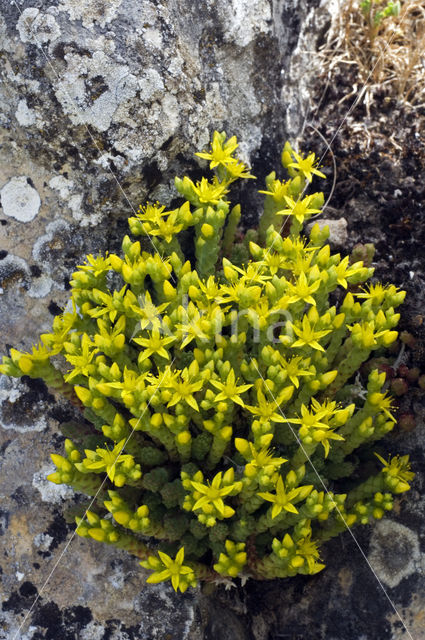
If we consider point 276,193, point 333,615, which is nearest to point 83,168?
point 276,193

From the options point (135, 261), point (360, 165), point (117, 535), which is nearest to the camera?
point (117, 535)

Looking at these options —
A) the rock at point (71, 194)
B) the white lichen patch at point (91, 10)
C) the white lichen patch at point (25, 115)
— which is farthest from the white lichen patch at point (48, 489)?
the white lichen patch at point (91, 10)

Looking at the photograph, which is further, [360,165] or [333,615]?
[360,165]

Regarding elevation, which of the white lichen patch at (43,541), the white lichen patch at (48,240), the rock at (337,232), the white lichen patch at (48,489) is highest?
the white lichen patch at (48,240)

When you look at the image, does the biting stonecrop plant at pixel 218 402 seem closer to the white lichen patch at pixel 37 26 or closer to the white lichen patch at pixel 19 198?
the white lichen patch at pixel 19 198

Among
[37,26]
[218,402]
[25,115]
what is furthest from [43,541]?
[37,26]

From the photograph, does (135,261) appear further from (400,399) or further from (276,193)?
(400,399)

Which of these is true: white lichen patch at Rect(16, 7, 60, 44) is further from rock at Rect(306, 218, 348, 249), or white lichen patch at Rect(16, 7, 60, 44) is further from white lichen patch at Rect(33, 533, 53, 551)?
white lichen patch at Rect(33, 533, 53, 551)

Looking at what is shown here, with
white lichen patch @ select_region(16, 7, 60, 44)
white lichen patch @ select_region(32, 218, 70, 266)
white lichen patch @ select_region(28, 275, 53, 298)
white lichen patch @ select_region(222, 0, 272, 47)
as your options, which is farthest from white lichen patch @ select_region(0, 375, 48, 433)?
white lichen patch @ select_region(222, 0, 272, 47)
